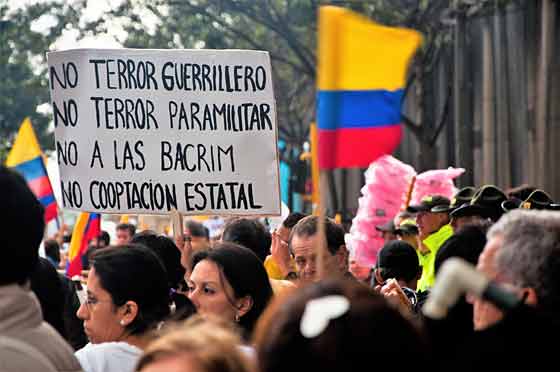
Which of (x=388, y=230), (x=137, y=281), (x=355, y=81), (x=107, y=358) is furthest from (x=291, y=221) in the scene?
(x=388, y=230)

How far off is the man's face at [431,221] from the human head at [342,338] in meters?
7.38

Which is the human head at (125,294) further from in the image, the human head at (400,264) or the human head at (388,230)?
the human head at (388,230)

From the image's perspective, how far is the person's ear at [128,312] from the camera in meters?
5.11

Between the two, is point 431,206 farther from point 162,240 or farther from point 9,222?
point 9,222

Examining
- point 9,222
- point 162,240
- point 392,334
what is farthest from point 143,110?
point 392,334

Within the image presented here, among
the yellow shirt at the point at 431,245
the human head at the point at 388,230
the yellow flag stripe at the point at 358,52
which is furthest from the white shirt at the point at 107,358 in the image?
the human head at the point at 388,230

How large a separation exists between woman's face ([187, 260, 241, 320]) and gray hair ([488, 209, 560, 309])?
210 cm

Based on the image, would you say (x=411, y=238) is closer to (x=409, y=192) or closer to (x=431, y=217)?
(x=431, y=217)

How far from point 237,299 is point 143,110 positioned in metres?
3.13

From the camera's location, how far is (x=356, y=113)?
15.1ft

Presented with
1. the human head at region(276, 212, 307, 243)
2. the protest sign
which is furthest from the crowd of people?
the human head at region(276, 212, 307, 243)

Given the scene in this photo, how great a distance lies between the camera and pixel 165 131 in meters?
8.55

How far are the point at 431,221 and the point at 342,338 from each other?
24.8ft

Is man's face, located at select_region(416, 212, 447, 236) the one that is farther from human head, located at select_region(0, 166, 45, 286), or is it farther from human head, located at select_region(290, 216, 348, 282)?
human head, located at select_region(0, 166, 45, 286)
